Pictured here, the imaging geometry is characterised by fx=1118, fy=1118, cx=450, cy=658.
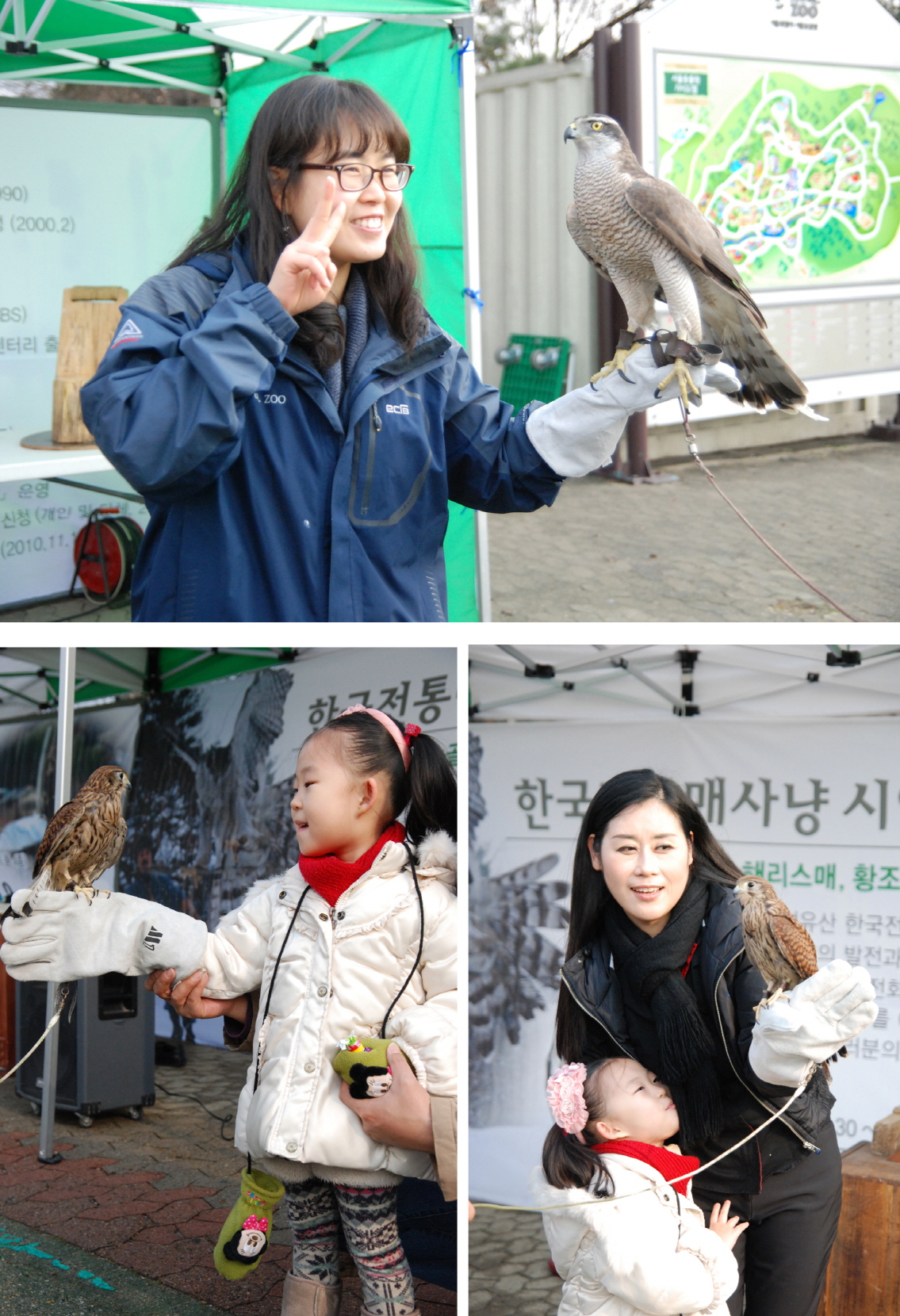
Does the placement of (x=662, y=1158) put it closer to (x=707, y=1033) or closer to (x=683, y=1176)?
(x=683, y=1176)

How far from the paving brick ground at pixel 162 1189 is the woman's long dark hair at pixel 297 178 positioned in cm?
98

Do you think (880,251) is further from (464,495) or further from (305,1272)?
(305,1272)

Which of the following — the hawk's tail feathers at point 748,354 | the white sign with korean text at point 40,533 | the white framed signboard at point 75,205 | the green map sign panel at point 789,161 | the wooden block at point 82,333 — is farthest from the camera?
the green map sign panel at point 789,161

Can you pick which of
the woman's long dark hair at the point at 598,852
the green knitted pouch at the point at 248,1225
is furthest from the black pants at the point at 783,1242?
the green knitted pouch at the point at 248,1225

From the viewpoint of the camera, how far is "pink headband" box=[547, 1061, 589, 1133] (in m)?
1.28

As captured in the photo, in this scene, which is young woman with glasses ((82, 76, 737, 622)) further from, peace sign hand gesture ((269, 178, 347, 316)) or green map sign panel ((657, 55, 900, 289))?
green map sign panel ((657, 55, 900, 289))

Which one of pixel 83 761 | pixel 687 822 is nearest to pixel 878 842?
pixel 687 822

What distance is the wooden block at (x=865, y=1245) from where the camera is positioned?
134cm

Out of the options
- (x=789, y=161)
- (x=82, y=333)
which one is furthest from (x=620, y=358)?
(x=789, y=161)

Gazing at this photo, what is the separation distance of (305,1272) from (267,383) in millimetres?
1063

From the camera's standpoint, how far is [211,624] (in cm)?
132

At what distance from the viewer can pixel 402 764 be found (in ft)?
4.40

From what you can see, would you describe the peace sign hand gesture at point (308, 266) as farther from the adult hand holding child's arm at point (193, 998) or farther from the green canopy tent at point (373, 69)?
the green canopy tent at point (373, 69)

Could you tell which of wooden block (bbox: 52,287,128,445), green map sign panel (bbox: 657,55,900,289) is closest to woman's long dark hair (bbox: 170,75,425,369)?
wooden block (bbox: 52,287,128,445)
